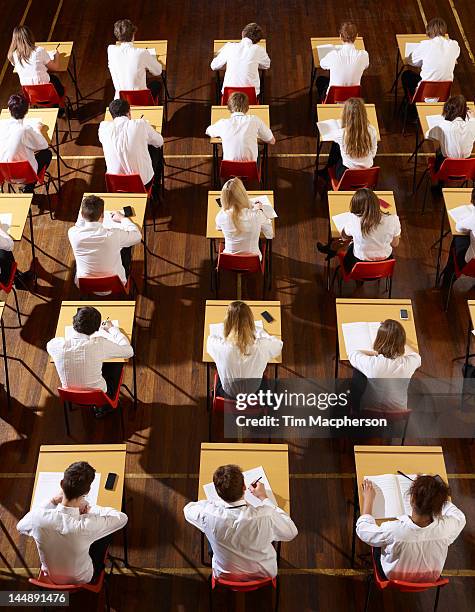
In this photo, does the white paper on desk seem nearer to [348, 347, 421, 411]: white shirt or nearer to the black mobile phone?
the black mobile phone

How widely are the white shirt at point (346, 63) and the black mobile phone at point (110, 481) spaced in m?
5.62

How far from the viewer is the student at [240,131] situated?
26.5 ft

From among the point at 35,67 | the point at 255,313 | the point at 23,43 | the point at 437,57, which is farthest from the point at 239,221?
the point at 23,43

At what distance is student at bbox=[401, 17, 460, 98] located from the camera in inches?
362

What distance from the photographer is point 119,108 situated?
25.8ft

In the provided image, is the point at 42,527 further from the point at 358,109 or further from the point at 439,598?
the point at 358,109

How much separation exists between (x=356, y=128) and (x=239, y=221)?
1.75 m

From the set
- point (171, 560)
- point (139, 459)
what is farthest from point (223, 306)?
point (171, 560)

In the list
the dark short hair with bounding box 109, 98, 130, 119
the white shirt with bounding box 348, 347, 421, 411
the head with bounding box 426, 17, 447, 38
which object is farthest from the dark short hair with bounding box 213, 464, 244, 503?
the head with bounding box 426, 17, 447, 38

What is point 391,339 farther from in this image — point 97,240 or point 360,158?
point 360,158

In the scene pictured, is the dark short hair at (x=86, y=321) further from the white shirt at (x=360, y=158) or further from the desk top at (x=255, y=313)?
the white shirt at (x=360, y=158)

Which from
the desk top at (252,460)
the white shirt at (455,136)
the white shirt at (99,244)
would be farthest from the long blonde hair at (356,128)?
the desk top at (252,460)

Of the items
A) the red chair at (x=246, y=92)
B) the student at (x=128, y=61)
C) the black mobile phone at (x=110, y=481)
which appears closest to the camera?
the black mobile phone at (x=110, y=481)

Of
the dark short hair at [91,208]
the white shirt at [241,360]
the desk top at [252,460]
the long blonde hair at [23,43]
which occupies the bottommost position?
the desk top at [252,460]
